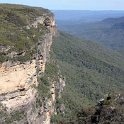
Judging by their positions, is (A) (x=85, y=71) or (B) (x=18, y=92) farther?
(A) (x=85, y=71)

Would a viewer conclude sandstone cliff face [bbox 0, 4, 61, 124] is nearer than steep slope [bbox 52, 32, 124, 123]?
Yes

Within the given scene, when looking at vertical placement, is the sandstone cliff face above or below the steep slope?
above

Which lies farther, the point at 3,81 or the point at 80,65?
the point at 80,65

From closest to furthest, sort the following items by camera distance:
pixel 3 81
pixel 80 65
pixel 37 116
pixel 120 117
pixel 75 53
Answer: pixel 120 117, pixel 3 81, pixel 37 116, pixel 80 65, pixel 75 53

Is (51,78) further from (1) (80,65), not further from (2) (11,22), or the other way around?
(1) (80,65)

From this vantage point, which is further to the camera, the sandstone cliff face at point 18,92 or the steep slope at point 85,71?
the steep slope at point 85,71

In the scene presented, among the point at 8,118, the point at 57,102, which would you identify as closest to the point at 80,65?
the point at 57,102

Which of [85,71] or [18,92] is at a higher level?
[18,92]

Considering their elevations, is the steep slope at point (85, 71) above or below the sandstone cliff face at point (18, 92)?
below
